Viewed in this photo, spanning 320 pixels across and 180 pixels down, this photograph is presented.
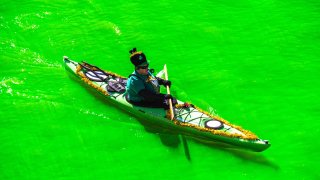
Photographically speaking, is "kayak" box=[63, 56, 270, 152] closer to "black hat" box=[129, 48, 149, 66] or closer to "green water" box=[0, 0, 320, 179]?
"green water" box=[0, 0, 320, 179]

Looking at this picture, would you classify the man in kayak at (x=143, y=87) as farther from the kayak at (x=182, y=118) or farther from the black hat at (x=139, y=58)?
the kayak at (x=182, y=118)

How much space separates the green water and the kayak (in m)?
0.23

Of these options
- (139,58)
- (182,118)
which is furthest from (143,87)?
(182,118)

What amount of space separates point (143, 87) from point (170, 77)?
6.10 ft

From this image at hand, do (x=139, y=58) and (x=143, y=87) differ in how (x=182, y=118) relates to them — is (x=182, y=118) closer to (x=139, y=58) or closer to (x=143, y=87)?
(x=143, y=87)

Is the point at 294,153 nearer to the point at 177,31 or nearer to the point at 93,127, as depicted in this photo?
the point at 93,127

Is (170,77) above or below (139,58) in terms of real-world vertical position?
below

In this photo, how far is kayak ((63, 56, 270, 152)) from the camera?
7387 millimetres

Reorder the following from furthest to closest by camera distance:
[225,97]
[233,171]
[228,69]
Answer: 1. [228,69]
2. [225,97]
3. [233,171]

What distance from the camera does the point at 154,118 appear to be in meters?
8.04

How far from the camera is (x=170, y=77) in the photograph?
956cm

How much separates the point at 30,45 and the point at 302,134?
6.73 meters

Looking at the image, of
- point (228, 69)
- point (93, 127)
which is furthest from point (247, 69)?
point (93, 127)

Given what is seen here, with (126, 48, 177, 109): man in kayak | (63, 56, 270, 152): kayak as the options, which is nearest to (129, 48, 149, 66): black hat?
(126, 48, 177, 109): man in kayak
